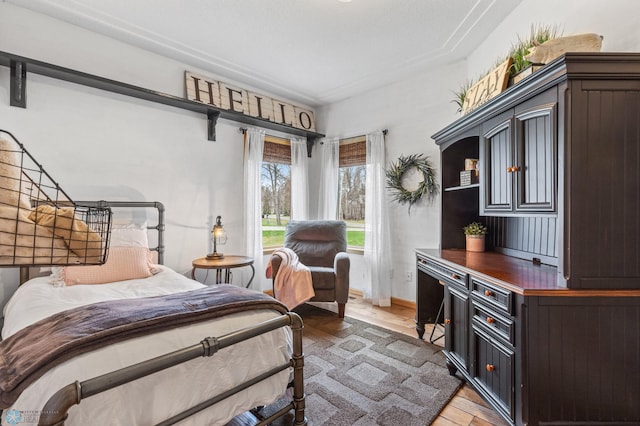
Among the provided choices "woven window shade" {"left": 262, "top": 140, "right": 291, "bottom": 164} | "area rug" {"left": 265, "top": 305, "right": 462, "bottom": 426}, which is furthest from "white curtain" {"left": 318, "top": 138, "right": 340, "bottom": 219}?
"area rug" {"left": 265, "top": 305, "right": 462, "bottom": 426}

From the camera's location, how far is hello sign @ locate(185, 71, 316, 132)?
139 inches

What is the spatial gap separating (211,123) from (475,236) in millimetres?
3002

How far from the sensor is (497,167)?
2.16 meters

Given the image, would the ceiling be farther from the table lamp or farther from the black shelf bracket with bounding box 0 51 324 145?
the table lamp

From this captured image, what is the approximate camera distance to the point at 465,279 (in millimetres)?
2066

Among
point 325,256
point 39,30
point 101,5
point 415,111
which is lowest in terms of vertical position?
point 325,256

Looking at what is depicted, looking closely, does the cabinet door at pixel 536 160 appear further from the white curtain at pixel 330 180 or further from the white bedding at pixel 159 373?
the white curtain at pixel 330 180

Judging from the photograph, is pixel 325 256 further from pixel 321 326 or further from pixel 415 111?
pixel 415 111

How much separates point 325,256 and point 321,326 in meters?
0.92

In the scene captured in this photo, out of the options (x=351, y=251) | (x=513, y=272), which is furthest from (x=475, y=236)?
(x=351, y=251)

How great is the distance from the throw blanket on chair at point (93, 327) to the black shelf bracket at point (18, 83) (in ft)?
6.57

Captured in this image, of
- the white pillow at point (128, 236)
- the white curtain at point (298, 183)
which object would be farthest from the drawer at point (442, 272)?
the white pillow at point (128, 236)

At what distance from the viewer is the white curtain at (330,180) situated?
4555 millimetres

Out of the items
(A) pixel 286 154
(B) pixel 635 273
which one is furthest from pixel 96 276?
(B) pixel 635 273
